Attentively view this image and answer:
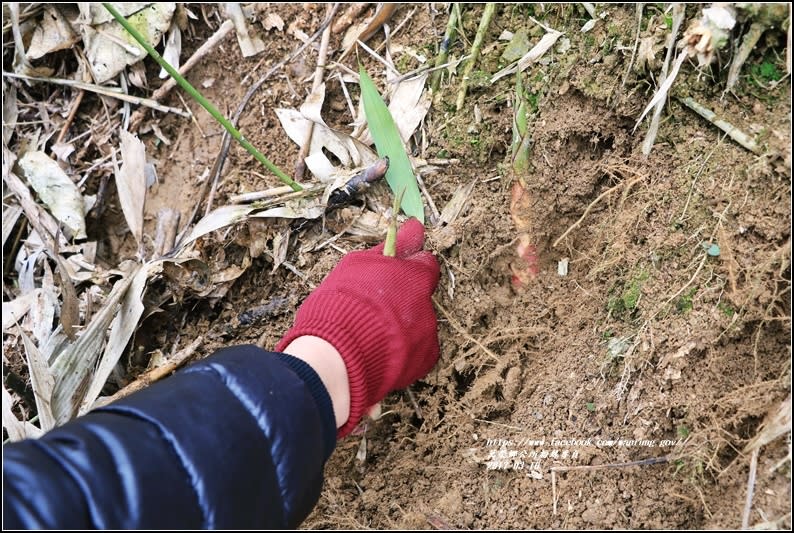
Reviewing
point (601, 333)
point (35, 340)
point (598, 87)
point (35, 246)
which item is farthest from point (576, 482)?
point (35, 246)

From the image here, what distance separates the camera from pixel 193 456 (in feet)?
3.31

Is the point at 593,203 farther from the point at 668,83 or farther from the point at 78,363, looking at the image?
the point at 78,363

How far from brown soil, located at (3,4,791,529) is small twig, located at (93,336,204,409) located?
0.20 feet

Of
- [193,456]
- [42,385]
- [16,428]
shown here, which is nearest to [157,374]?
[42,385]

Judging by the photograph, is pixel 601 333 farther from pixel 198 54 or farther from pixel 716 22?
pixel 198 54

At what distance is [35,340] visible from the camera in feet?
5.62

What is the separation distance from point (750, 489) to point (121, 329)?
1462mm

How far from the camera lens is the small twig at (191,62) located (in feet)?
6.08

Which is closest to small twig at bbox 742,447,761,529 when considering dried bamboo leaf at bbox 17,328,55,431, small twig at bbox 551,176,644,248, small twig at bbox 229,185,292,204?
small twig at bbox 551,176,644,248

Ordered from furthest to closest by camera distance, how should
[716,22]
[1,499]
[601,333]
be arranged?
[601,333]
[716,22]
[1,499]

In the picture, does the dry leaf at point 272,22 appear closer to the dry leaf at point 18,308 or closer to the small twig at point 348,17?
the small twig at point 348,17

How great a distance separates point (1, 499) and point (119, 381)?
81 centimetres

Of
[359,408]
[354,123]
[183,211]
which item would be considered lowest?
[359,408]

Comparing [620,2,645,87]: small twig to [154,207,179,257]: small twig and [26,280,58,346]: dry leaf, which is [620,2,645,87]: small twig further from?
[26,280,58,346]: dry leaf
